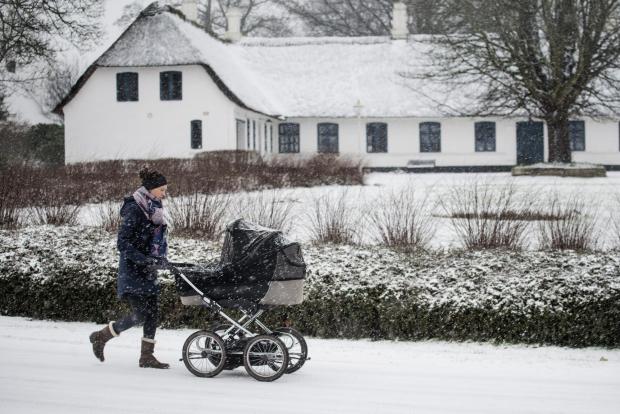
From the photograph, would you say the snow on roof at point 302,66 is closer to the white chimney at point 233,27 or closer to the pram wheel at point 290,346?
the white chimney at point 233,27

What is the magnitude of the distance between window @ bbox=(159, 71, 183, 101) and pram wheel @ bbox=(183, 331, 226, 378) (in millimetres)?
28894

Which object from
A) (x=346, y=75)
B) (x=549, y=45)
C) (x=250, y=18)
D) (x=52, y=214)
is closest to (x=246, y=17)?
(x=250, y=18)

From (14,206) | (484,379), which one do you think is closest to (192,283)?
(484,379)

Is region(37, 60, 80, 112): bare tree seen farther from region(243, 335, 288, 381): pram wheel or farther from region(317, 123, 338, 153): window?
region(243, 335, 288, 381): pram wheel

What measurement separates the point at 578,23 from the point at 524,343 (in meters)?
24.2

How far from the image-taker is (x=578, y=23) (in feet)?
99.3

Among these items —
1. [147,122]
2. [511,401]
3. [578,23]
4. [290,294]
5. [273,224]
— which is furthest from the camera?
[147,122]

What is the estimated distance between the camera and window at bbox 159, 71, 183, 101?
Answer: 35.3m

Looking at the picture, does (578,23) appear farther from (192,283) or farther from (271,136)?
(192,283)

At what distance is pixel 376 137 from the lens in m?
41.5

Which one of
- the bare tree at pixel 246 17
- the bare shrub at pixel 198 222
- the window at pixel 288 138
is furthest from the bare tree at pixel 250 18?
the bare shrub at pixel 198 222

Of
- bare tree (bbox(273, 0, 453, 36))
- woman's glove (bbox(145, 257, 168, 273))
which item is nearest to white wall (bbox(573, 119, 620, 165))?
A: bare tree (bbox(273, 0, 453, 36))

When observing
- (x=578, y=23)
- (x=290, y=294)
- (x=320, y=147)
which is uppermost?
(x=578, y=23)

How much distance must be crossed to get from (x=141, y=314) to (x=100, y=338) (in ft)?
1.69
